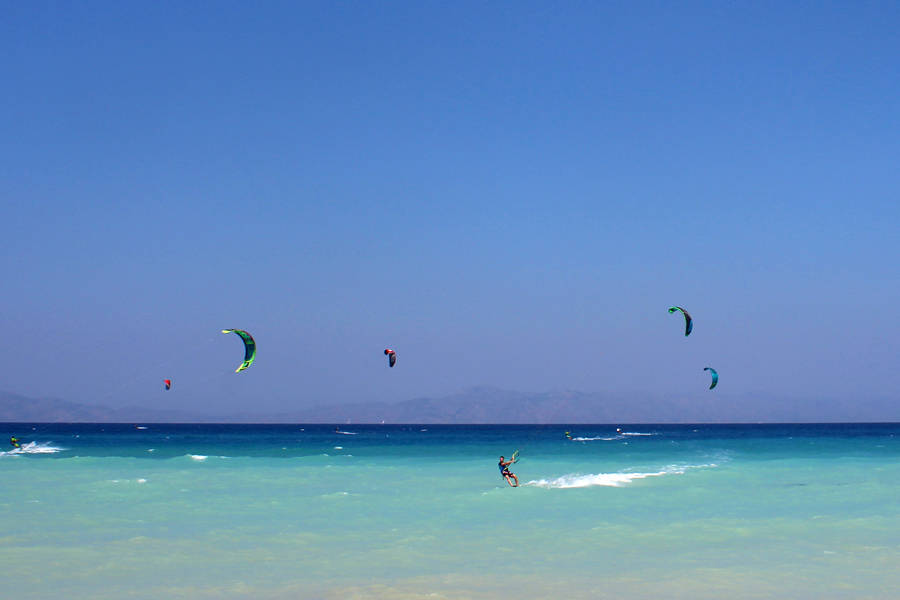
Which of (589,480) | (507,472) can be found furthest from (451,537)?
(589,480)

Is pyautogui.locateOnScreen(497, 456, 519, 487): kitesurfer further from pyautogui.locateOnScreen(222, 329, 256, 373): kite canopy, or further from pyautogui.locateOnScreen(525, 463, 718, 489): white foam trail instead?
pyautogui.locateOnScreen(222, 329, 256, 373): kite canopy

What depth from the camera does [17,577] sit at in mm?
11016

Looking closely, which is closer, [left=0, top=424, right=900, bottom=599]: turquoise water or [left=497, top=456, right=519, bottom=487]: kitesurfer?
[left=0, top=424, right=900, bottom=599]: turquoise water

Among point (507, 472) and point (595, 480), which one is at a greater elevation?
point (507, 472)

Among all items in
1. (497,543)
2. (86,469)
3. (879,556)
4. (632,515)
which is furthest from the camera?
(86,469)

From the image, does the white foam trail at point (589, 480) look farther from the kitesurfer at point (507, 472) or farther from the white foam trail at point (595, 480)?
the kitesurfer at point (507, 472)

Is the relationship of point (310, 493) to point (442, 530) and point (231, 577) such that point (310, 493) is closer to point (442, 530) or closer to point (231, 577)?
point (442, 530)

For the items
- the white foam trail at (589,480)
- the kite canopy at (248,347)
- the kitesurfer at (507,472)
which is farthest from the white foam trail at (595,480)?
the kite canopy at (248,347)

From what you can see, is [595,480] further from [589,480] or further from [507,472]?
[507,472]

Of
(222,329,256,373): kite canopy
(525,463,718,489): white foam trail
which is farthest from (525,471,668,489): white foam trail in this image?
(222,329,256,373): kite canopy

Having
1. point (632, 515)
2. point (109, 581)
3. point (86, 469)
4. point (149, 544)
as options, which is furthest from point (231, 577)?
point (86, 469)

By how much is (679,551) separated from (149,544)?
8917mm

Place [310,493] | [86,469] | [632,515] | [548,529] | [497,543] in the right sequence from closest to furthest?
[497,543] → [548,529] → [632,515] → [310,493] → [86,469]

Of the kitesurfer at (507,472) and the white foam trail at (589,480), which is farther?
the white foam trail at (589,480)
